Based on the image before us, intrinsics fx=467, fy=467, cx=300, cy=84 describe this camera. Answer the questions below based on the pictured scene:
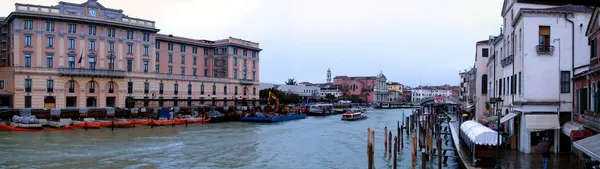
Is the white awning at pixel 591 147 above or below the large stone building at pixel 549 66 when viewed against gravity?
below

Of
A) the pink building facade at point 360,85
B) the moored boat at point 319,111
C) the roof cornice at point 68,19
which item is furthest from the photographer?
the pink building facade at point 360,85

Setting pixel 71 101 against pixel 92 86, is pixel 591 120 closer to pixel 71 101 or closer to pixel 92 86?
pixel 92 86

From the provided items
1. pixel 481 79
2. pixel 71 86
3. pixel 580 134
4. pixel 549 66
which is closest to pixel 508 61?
pixel 549 66

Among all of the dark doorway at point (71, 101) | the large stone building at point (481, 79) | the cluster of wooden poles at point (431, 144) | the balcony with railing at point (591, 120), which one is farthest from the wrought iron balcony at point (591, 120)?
the dark doorway at point (71, 101)

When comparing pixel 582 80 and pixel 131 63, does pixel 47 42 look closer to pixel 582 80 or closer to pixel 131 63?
pixel 131 63

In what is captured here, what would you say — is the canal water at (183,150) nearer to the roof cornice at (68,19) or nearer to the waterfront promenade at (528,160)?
the waterfront promenade at (528,160)

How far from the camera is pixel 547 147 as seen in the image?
1509 cm

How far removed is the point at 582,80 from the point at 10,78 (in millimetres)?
49017

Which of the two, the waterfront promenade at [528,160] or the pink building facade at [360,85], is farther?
the pink building facade at [360,85]

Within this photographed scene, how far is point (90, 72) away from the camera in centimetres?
5038

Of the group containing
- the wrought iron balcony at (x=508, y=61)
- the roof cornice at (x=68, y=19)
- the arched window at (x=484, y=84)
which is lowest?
the arched window at (x=484, y=84)

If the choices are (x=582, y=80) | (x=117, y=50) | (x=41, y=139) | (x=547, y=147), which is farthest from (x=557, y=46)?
(x=117, y=50)

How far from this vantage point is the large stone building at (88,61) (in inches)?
1847

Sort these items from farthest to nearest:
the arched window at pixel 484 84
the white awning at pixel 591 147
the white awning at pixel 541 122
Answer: the arched window at pixel 484 84
the white awning at pixel 541 122
the white awning at pixel 591 147
